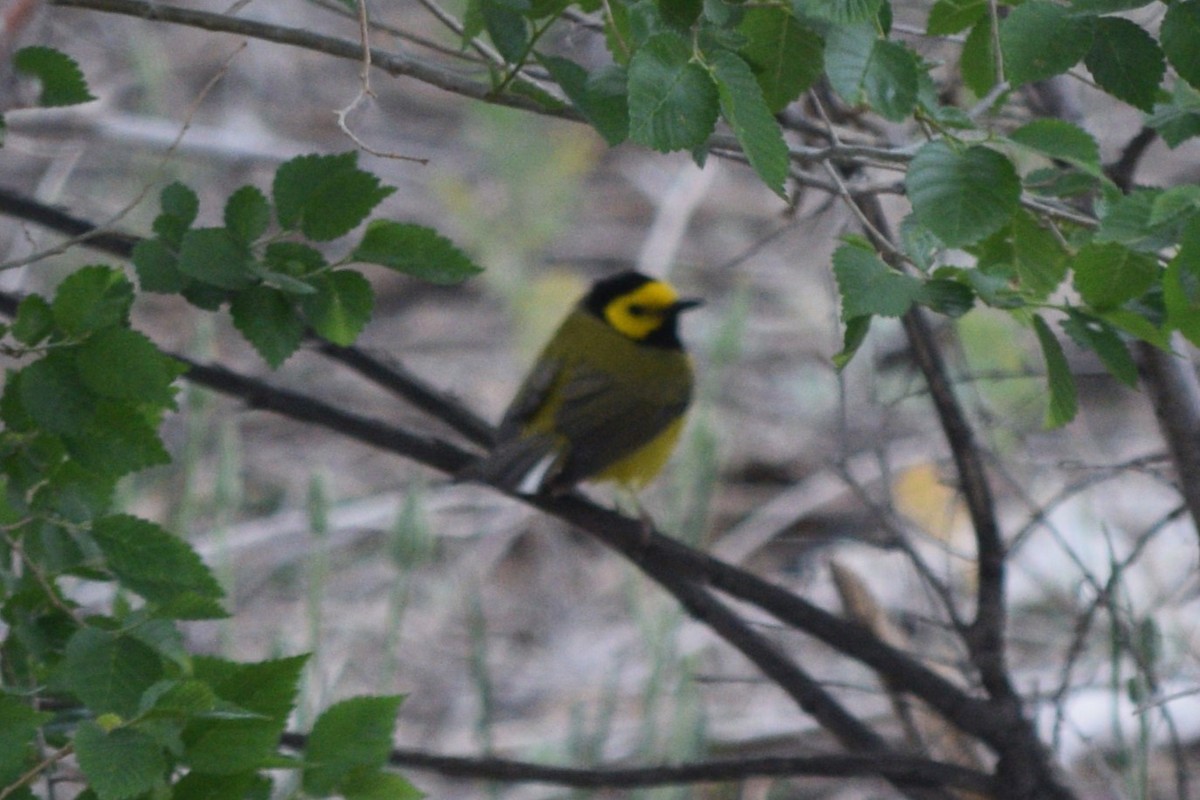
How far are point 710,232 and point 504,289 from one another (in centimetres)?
137

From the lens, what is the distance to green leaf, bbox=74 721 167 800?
46.6 inches

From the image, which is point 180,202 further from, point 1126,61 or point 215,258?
point 1126,61

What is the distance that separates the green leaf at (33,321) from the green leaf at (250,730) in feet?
1.27

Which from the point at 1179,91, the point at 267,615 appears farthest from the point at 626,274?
the point at 1179,91

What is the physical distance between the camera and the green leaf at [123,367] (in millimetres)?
1431

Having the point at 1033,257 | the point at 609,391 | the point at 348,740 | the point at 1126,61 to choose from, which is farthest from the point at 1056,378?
the point at 609,391

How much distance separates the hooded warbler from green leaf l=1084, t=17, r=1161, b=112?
2.14m

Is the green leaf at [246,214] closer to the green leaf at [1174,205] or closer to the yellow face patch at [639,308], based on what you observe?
the green leaf at [1174,205]

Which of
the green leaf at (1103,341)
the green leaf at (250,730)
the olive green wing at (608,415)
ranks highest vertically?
the olive green wing at (608,415)

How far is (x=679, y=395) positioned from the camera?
4.49 m

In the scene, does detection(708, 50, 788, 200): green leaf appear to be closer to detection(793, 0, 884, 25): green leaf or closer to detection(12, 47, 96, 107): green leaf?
detection(793, 0, 884, 25): green leaf

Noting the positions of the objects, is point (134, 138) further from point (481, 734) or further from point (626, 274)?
point (481, 734)

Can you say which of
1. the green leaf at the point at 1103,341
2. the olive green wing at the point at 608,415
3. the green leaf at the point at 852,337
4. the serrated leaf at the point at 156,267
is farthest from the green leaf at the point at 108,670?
the olive green wing at the point at 608,415

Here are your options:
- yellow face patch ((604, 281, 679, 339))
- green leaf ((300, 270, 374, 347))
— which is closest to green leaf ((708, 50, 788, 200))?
green leaf ((300, 270, 374, 347))
